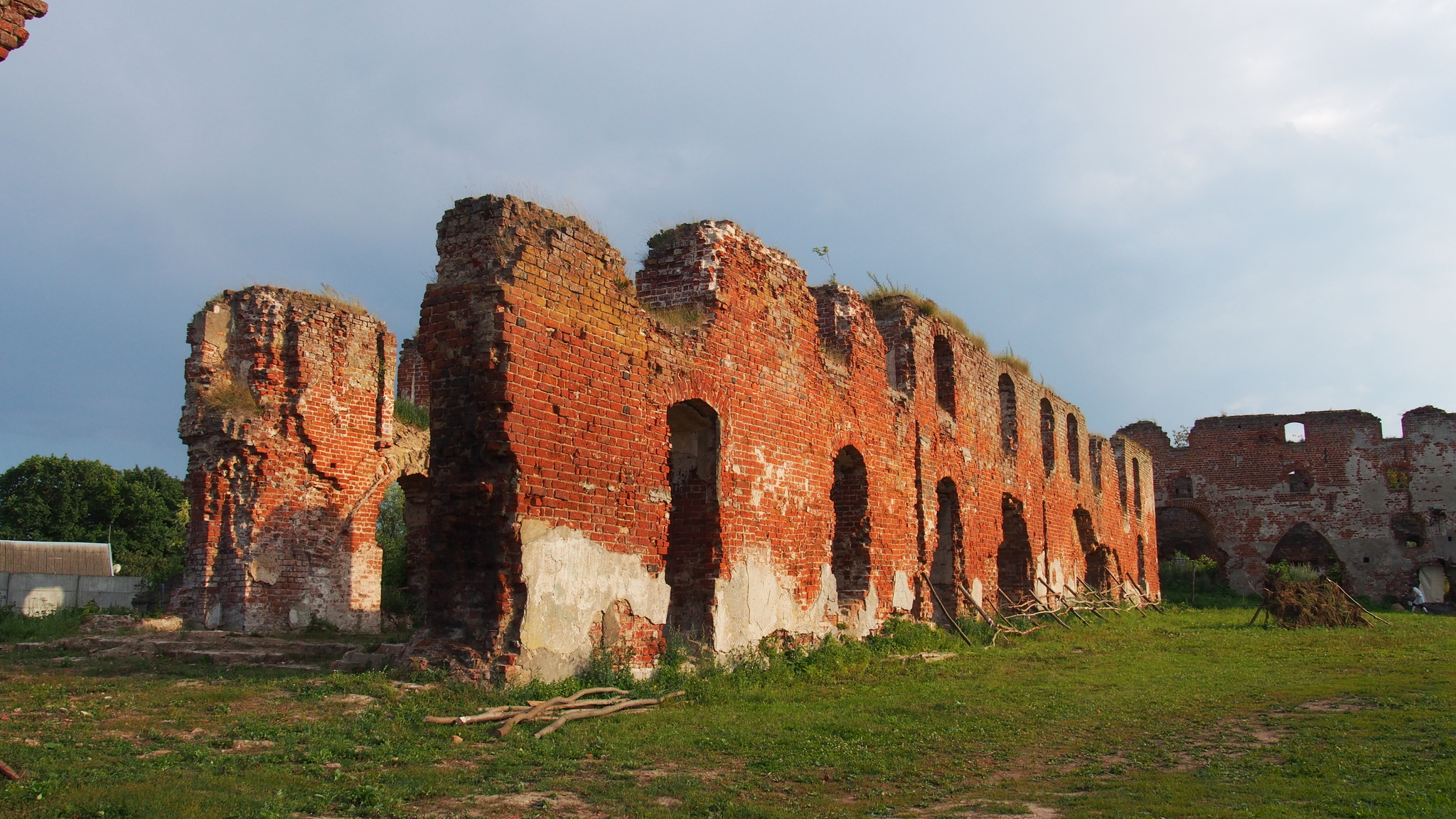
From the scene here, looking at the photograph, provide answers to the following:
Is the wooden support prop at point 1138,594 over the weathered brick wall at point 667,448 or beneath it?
beneath

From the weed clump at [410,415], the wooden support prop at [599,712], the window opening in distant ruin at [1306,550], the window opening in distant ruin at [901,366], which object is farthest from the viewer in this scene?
the window opening in distant ruin at [1306,550]

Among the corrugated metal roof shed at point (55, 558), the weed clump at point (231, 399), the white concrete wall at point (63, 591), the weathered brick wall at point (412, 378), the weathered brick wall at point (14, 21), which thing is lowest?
the white concrete wall at point (63, 591)

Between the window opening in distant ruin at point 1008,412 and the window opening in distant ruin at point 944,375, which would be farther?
the window opening in distant ruin at point 1008,412

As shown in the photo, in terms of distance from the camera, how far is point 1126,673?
10344mm

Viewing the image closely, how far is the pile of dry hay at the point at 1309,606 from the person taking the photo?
16578 millimetres

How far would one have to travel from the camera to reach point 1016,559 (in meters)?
17.6

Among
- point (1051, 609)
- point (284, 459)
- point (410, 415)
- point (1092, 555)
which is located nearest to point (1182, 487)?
point (1092, 555)

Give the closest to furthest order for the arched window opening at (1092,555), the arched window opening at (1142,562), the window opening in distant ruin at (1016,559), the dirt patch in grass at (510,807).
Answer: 1. the dirt patch in grass at (510,807)
2. the window opening in distant ruin at (1016,559)
3. the arched window opening at (1092,555)
4. the arched window opening at (1142,562)

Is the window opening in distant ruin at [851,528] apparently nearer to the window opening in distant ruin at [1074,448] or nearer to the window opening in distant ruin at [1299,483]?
the window opening in distant ruin at [1074,448]

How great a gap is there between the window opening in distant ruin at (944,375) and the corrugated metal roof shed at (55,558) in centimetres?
2056

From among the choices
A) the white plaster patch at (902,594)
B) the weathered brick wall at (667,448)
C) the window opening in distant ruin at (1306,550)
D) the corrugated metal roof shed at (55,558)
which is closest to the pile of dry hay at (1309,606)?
the weathered brick wall at (667,448)

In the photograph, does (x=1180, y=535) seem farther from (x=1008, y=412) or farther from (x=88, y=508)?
(x=88, y=508)

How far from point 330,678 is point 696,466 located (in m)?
3.73

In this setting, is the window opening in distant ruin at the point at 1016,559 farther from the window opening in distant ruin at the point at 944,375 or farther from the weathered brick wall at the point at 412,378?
the weathered brick wall at the point at 412,378
